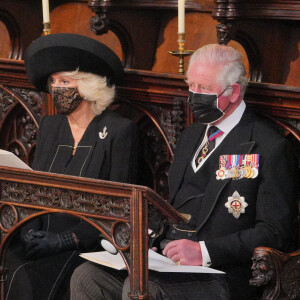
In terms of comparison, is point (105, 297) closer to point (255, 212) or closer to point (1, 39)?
point (255, 212)

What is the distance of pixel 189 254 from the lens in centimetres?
366

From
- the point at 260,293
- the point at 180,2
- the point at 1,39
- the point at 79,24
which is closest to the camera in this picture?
the point at 260,293

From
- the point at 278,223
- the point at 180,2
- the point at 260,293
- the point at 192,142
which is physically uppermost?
the point at 180,2

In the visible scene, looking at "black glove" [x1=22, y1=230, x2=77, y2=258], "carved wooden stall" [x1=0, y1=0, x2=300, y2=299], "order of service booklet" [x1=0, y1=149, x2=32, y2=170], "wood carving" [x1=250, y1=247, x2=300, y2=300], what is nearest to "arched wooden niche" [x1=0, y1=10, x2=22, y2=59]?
"carved wooden stall" [x1=0, y1=0, x2=300, y2=299]

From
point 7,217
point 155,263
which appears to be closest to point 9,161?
point 7,217

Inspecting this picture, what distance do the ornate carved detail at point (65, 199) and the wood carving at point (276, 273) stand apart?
61cm

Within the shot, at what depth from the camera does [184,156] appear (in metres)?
4.09

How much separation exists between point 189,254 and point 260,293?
18.1 inches

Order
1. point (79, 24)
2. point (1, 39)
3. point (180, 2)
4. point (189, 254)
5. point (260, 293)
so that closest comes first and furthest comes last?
point (189, 254) → point (260, 293) → point (180, 2) → point (79, 24) → point (1, 39)

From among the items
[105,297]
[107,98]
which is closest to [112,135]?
[107,98]

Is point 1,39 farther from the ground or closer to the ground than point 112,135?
farther from the ground

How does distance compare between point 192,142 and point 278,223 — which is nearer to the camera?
point 278,223

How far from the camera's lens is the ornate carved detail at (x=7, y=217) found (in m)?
3.58

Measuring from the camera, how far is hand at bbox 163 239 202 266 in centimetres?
364
